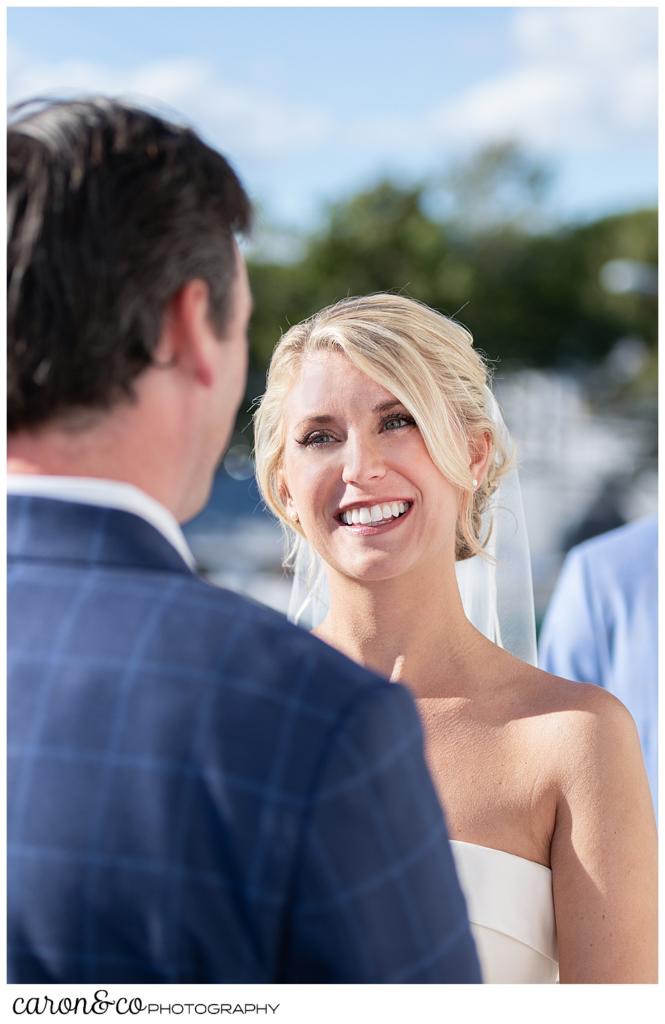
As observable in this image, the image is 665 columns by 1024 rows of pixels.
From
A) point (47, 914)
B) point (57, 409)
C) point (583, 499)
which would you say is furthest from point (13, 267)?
point (583, 499)

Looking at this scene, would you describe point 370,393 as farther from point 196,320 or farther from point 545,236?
point 545,236

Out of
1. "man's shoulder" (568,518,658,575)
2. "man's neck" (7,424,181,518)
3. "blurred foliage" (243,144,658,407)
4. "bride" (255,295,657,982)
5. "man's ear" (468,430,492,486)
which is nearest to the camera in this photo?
"man's neck" (7,424,181,518)

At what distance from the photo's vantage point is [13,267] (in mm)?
1124

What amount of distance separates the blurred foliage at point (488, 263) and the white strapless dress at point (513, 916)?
26974mm

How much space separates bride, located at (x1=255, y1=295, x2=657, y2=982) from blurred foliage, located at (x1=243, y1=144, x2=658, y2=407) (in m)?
26.5

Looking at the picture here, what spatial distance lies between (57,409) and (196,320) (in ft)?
0.61

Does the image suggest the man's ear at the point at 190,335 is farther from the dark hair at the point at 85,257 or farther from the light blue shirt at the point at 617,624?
the light blue shirt at the point at 617,624

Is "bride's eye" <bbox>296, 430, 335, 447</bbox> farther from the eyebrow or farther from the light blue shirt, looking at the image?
the light blue shirt

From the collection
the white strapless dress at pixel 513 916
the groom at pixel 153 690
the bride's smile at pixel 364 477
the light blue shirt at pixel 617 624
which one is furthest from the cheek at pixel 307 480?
the light blue shirt at pixel 617 624

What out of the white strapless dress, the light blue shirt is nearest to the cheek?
the white strapless dress

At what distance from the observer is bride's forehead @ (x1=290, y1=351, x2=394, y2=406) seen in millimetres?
2117

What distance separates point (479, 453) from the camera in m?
2.32

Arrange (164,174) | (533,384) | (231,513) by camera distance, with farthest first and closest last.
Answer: (533,384) → (231,513) → (164,174)

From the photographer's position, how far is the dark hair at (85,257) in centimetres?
112
